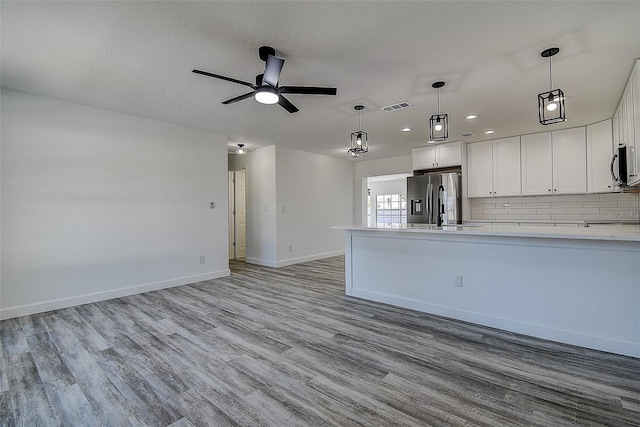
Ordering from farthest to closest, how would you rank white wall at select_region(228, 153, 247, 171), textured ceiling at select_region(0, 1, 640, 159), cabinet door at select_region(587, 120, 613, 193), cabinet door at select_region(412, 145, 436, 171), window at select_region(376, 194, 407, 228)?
window at select_region(376, 194, 407, 228)
white wall at select_region(228, 153, 247, 171)
cabinet door at select_region(412, 145, 436, 171)
cabinet door at select_region(587, 120, 613, 193)
textured ceiling at select_region(0, 1, 640, 159)

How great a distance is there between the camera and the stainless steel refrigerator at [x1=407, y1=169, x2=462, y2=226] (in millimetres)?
5359

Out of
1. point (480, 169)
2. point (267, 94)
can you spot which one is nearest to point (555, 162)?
point (480, 169)

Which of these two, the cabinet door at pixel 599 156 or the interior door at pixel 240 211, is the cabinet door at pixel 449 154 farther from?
the interior door at pixel 240 211

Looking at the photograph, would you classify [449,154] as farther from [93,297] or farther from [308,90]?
[93,297]

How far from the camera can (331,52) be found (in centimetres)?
248

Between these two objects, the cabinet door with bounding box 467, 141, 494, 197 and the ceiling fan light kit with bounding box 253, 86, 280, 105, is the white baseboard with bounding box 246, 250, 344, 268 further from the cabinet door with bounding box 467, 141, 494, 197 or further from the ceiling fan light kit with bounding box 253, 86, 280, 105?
the ceiling fan light kit with bounding box 253, 86, 280, 105

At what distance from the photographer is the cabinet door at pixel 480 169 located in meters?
5.43

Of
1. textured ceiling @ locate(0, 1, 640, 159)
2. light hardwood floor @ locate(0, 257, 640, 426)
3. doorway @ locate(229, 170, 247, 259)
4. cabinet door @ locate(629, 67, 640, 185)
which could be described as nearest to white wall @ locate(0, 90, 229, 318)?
textured ceiling @ locate(0, 1, 640, 159)

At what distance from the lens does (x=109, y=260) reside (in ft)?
12.9

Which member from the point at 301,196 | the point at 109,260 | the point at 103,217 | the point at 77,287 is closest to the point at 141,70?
the point at 103,217

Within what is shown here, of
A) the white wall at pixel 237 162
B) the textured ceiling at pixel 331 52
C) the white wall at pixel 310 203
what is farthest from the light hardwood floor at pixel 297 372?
the white wall at pixel 237 162

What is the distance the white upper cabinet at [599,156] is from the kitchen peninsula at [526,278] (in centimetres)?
194

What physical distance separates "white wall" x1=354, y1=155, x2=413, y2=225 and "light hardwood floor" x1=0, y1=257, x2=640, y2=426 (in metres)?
4.57

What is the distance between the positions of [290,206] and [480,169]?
3.87 metres
